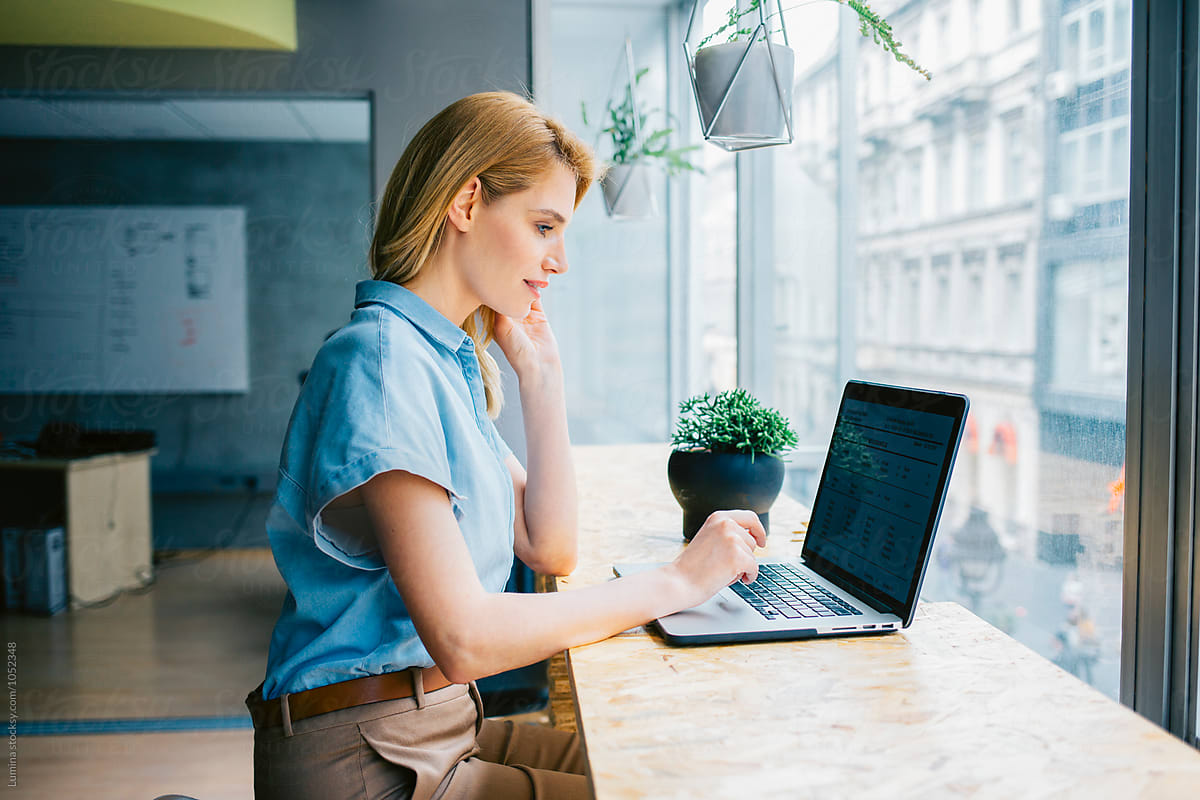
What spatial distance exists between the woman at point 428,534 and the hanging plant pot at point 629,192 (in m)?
1.30

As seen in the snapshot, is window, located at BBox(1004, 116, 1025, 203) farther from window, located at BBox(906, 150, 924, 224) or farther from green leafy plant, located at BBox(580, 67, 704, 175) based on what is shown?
green leafy plant, located at BBox(580, 67, 704, 175)

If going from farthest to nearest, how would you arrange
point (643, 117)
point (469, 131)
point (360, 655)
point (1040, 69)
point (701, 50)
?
point (643, 117) → point (1040, 69) → point (701, 50) → point (469, 131) → point (360, 655)

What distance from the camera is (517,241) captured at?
1.08 metres

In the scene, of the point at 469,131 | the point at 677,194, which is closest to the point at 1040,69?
the point at 469,131

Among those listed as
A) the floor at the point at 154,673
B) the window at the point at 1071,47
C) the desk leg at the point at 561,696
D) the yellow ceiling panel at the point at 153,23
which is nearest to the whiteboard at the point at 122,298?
the yellow ceiling panel at the point at 153,23

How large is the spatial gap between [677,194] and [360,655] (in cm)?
243

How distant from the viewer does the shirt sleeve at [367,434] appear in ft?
2.71

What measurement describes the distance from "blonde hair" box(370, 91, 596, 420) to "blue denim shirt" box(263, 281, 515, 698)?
109 mm

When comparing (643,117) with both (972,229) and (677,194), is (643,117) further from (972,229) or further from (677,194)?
(972,229)

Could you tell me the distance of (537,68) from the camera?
7.61 ft

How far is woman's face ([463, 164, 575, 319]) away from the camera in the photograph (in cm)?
107

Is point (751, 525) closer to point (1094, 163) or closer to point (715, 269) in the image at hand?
point (1094, 163)

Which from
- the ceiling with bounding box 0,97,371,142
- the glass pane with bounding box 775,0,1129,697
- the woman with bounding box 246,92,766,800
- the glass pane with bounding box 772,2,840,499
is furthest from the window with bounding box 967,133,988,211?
the ceiling with bounding box 0,97,371,142

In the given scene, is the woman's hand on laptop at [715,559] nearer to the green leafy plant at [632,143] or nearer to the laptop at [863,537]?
the laptop at [863,537]
